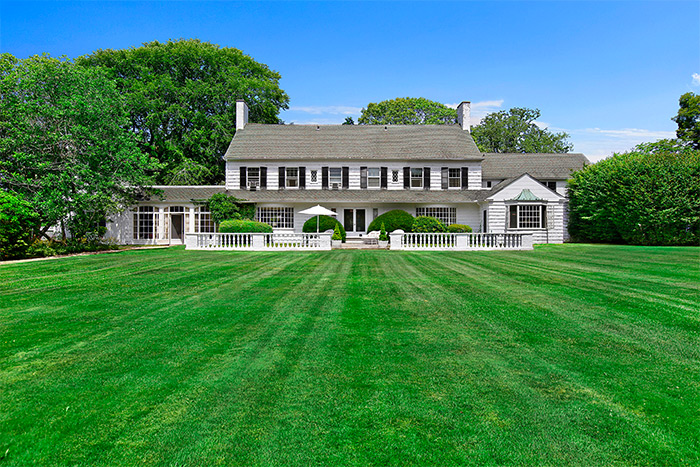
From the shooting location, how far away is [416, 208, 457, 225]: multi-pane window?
31234 millimetres

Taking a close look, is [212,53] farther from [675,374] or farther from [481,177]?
[675,374]

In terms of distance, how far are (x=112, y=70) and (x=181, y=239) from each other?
18.6 meters

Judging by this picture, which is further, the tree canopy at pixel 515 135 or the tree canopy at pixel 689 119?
the tree canopy at pixel 515 135

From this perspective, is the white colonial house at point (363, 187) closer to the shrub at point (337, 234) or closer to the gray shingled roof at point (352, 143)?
the gray shingled roof at point (352, 143)

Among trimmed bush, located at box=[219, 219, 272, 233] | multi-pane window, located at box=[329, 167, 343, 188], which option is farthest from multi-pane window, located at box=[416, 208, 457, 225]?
trimmed bush, located at box=[219, 219, 272, 233]

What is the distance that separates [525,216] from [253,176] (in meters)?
19.4

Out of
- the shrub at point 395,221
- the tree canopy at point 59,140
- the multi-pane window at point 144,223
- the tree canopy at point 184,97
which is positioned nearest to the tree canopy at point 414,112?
the tree canopy at point 184,97

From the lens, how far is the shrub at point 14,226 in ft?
54.0

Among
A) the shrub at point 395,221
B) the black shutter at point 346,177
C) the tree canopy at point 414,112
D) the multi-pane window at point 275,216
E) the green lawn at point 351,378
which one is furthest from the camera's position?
the tree canopy at point 414,112

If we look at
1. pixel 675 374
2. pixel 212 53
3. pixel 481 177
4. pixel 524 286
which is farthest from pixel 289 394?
pixel 212 53

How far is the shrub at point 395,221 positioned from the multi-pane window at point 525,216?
6.94 meters

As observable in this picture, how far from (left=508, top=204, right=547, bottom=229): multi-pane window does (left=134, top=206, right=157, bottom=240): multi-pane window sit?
24.8 meters

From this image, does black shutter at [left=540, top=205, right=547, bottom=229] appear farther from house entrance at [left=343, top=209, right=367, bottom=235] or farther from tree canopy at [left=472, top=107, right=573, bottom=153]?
tree canopy at [left=472, top=107, right=573, bottom=153]

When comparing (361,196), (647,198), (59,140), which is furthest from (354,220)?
(647,198)
